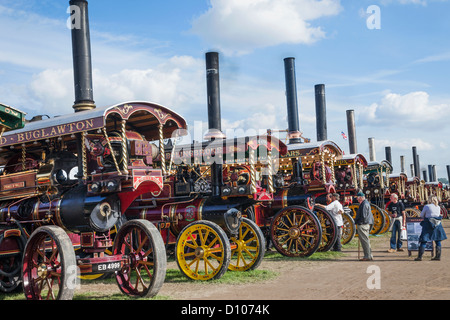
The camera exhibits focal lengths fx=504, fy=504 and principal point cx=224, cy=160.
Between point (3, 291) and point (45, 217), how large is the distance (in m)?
1.05

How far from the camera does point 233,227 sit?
25.7 ft

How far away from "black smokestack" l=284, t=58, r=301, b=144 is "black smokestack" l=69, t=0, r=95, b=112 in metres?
10.9

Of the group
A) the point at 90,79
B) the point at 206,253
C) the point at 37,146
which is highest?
the point at 90,79

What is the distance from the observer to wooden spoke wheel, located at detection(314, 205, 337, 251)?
989 cm

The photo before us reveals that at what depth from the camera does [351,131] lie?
2652 cm

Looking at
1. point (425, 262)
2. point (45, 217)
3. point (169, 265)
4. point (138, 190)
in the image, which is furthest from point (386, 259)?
point (45, 217)

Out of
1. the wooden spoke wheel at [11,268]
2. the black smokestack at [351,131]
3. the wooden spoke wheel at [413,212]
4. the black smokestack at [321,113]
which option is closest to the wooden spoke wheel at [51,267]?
the wooden spoke wheel at [11,268]

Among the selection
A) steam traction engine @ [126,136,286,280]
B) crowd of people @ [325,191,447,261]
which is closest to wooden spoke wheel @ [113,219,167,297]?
steam traction engine @ [126,136,286,280]

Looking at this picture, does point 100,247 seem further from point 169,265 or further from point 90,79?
point 90,79

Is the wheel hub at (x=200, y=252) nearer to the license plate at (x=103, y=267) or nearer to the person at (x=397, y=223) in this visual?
the license plate at (x=103, y=267)

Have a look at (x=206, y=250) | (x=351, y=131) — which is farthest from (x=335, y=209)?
(x=351, y=131)

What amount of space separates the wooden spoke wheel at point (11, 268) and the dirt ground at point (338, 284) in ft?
2.82

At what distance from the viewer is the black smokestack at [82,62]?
10.9 metres
